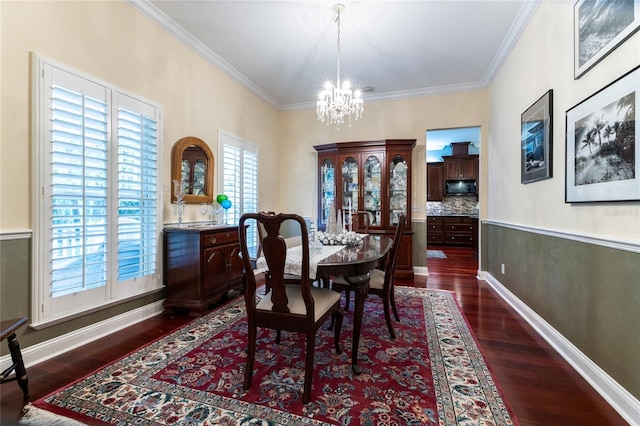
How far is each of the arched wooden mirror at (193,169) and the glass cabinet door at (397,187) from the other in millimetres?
2764

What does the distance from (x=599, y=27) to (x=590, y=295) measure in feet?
5.64

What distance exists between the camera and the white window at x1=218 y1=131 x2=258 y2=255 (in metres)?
3.83

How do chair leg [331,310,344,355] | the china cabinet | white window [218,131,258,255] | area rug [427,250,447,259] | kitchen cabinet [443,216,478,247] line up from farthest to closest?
kitchen cabinet [443,216,478,247], area rug [427,250,447,259], the china cabinet, white window [218,131,258,255], chair leg [331,310,344,355]

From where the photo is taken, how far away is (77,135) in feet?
7.03

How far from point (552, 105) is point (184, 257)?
3641 millimetres

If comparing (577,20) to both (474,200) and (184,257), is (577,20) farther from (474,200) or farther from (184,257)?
(474,200)

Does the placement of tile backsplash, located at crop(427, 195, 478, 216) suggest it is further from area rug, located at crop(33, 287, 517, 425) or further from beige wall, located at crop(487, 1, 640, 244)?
area rug, located at crop(33, 287, 517, 425)

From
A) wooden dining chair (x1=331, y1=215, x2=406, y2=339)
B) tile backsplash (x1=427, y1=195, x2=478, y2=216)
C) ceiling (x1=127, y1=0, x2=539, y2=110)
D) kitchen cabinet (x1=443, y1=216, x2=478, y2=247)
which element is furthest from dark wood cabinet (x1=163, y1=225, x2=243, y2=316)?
tile backsplash (x1=427, y1=195, x2=478, y2=216)

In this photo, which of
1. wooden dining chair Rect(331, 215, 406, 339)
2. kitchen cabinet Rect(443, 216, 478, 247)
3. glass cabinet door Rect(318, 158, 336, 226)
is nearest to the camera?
wooden dining chair Rect(331, 215, 406, 339)

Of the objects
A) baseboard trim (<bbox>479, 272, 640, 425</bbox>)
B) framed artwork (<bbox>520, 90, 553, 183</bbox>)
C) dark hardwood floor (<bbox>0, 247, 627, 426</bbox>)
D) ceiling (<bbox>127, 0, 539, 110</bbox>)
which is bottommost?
dark hardwood floor (<bbox>0, 247, 627, 426</bbox>)

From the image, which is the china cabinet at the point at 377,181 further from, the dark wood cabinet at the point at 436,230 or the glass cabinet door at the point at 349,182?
the dark wood cabinet at the point at 436,230

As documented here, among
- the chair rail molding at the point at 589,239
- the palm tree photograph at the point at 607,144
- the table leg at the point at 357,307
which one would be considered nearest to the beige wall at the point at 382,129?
the chair rail molding at the point at 589,239

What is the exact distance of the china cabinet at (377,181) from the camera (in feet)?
14.5

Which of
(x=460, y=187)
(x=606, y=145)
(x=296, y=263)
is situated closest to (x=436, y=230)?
(x=460, y=187)
